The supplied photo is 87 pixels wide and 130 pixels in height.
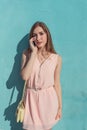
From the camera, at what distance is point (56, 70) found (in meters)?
3.13

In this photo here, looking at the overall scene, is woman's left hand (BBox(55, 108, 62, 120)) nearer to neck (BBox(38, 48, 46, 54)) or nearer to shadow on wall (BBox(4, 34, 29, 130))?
shadow on wall (BBox(4, 34, 29, 130))

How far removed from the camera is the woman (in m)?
3.05

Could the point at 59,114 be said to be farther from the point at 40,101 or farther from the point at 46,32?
the point at 46,32

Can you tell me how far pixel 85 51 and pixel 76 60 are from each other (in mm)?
91

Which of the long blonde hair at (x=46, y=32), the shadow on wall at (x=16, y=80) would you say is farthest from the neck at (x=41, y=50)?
the shadow on wall at (x=16, y=80)

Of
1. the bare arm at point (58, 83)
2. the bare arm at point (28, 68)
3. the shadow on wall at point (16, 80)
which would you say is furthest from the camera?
the shadow on wall at point (16, 80)

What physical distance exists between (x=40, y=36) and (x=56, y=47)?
0.18 m

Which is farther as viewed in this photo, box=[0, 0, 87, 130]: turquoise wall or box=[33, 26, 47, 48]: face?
box=[0, 0, 87, 130]: turquoise wall

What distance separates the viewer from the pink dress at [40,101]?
3051 mm

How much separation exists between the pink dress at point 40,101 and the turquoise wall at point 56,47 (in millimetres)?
184

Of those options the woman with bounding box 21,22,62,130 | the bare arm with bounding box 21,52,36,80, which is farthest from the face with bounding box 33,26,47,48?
the bare arm with bounding box 21,52,36,80

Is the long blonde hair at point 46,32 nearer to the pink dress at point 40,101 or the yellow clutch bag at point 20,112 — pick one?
the pink dress at point 40,101

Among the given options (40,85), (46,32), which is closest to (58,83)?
(40,85)

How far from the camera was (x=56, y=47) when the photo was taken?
3.22 metres
